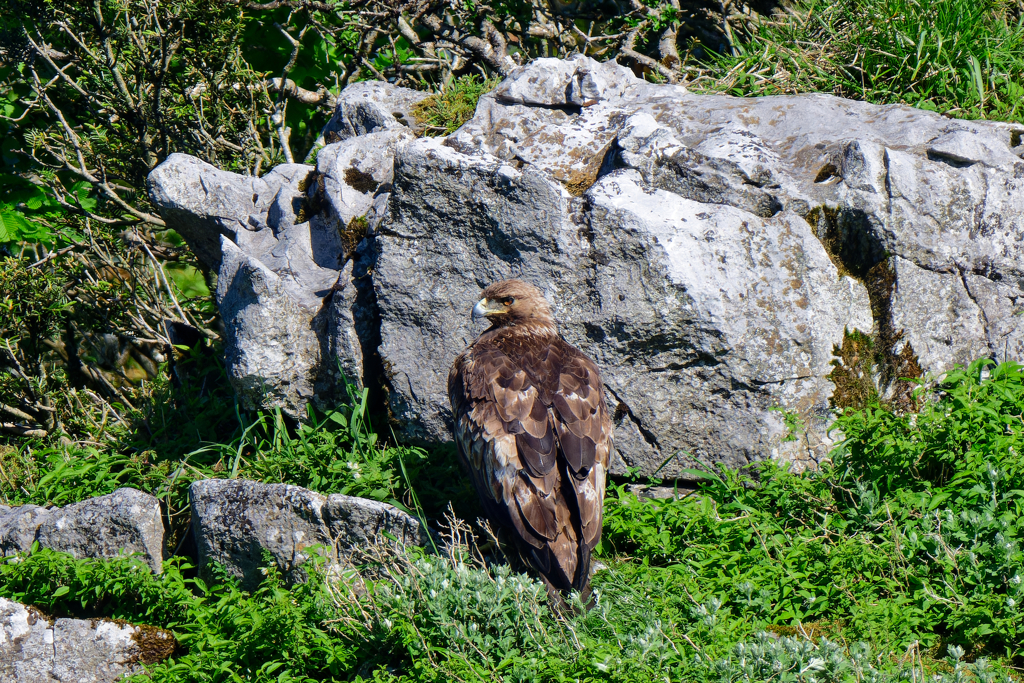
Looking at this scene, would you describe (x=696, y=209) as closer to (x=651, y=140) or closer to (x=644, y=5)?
(x=651, y=140)

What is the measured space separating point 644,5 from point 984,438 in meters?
4.68

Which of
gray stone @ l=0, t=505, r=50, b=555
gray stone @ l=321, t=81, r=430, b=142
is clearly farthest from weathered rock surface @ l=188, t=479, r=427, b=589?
gray stone @ l=321, t=81, r=430, b=142

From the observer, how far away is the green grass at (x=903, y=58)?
235 inches

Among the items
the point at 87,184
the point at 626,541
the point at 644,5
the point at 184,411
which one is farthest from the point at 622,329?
the point at 87,184

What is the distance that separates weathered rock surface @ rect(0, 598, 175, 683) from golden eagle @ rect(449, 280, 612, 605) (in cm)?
182

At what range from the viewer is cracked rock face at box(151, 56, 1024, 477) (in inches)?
185

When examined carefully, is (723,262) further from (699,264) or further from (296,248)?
(296,248)

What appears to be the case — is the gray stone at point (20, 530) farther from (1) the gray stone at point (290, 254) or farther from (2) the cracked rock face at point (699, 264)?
(2) the cracked rock face at point (699, 264)

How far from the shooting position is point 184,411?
598cm

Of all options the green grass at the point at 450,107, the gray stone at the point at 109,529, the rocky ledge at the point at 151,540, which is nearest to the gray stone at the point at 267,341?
the rocky ledge at the point at 151,540

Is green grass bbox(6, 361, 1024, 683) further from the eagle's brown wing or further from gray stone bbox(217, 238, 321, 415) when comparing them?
gray stone bbox(217, 238, 321, 415)

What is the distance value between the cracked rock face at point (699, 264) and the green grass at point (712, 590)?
0.35 metres

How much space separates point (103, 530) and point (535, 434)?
2.62 meters

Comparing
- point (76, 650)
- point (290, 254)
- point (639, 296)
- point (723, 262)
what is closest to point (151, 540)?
point (76, 650)
